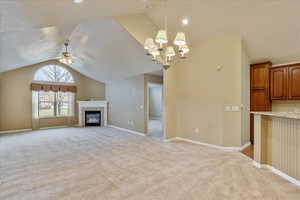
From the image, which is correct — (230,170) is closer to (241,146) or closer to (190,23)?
(241,146)

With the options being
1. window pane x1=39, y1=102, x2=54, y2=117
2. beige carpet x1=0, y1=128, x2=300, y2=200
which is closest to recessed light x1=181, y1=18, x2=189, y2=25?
beige carpet x1=0, y1=128, x2=300, y2=200

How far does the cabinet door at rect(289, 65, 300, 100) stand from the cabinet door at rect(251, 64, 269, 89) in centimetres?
53

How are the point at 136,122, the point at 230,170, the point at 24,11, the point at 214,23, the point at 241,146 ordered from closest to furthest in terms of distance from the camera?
the point at 24,11 → the point at 230,170 → the point at 214,23 → the point at 241,146 → the point at 136,122

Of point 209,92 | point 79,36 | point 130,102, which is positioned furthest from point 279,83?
point 79,36

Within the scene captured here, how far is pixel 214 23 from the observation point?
155 inches

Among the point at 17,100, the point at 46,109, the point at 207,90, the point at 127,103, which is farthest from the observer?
the point at 46,109

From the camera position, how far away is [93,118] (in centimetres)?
834

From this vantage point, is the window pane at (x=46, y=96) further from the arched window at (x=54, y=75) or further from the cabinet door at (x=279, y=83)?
the cabinet door at (x=279, y=83)

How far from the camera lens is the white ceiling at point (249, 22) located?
3.24 metres

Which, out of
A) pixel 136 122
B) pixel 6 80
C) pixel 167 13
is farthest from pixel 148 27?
pixel 6 80

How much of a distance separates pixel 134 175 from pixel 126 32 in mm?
3408

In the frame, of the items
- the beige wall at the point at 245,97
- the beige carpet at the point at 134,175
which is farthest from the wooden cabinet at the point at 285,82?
the beige carpet at the point at 134,175

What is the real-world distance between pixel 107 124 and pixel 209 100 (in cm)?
550

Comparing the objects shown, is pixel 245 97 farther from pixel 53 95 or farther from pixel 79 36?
pixel 53 95
